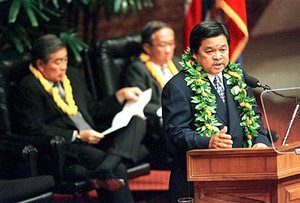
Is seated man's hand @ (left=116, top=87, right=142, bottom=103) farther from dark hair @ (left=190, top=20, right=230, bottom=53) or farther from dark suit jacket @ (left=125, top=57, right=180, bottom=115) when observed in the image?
dark hair @ (left=190, top=20, right=230, bottom=53)

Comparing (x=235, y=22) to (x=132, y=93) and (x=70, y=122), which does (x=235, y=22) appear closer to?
(x=132, y=93)

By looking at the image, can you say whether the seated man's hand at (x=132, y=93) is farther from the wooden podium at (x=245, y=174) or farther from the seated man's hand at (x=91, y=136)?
the wooden podium at (x=245, y=174)

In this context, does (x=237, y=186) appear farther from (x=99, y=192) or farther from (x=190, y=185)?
(x=99, y=192)

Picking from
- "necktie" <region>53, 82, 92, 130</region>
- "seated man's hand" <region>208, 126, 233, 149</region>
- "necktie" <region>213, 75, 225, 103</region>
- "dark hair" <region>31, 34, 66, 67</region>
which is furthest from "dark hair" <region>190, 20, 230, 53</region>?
"necktie" <region>53, 82, 92, 130</region>

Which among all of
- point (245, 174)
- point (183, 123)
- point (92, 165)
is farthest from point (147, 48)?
point (245, 174)

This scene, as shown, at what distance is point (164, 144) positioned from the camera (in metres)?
6.29

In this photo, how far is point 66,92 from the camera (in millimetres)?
6008

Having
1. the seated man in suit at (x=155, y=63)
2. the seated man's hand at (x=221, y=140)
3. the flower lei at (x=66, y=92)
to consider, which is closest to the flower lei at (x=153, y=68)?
the seated man in suit at (x=155, y=63)

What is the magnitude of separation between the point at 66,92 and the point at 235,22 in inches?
54.8

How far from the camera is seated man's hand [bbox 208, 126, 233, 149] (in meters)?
3.57

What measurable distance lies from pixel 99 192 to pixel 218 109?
85.2 inches

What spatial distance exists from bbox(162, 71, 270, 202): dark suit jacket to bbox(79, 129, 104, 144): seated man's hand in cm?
191

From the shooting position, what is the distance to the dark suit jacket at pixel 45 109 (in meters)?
5.77

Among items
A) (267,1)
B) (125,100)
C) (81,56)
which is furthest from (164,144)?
(267,1)
